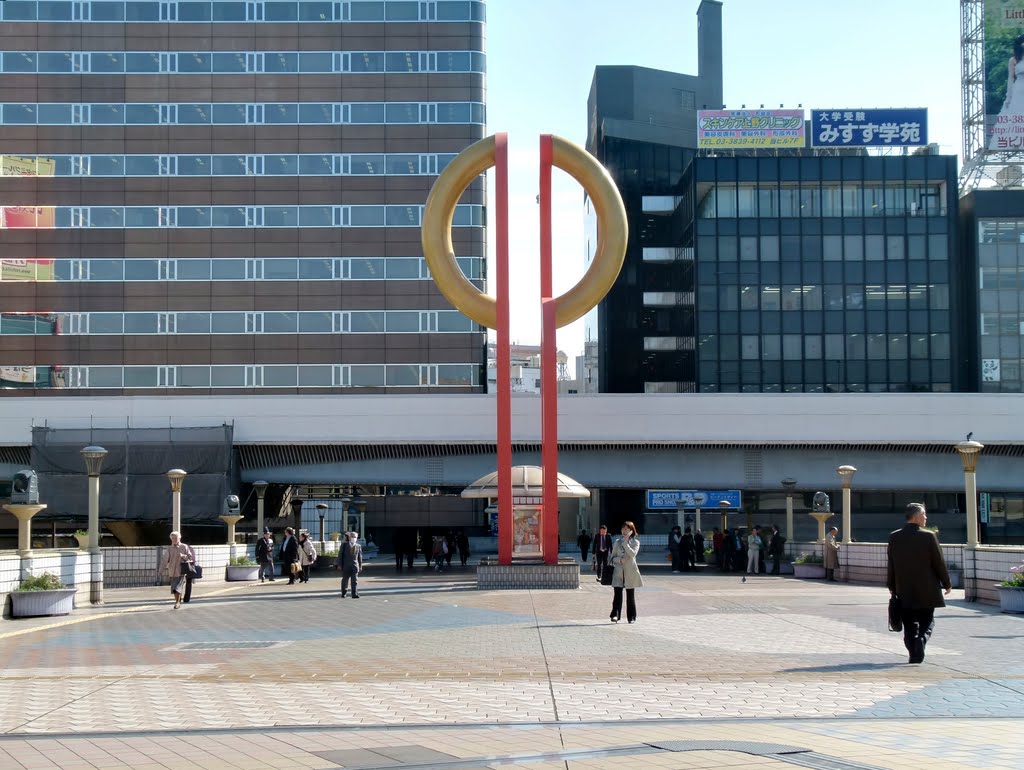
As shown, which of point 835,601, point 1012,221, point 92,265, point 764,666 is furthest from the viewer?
point 1012,221

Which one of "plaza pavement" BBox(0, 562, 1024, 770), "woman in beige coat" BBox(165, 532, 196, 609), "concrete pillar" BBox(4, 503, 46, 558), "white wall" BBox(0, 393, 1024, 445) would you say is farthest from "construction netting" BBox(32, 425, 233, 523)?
"plaza pavement" BBox(0, 562, 1024, 770)

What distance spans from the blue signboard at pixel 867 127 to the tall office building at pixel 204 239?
67.3 ft

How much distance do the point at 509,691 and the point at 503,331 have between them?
761 inches

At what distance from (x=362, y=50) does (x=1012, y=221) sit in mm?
38548

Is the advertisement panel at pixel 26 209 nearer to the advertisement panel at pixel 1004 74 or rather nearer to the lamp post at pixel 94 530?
the lamp post at pixel 94 530

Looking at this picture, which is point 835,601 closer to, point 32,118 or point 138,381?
point 138,381

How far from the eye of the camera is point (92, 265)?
65750 millimetres

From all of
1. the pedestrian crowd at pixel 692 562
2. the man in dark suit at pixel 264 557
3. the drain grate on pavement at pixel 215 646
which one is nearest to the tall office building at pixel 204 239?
the pedestrian crowd at pixel 692 562

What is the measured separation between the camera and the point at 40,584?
21.4 meters

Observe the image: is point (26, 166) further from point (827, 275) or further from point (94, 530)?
point (94, 530)

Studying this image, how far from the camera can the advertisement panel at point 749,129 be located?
71.9 m

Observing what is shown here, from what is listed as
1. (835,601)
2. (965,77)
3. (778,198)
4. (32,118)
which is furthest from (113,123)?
(835,601)

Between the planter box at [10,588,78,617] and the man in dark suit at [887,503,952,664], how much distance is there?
14.5m

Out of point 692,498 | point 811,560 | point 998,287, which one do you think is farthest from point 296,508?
point 998,287
